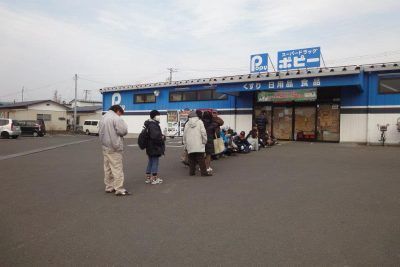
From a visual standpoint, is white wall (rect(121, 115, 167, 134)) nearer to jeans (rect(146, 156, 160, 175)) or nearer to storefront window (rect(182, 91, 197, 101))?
storefront window (rect(182, 91, 197, 101))

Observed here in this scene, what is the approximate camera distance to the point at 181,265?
10.8 ft

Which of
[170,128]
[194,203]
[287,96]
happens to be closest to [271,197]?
[194,203]

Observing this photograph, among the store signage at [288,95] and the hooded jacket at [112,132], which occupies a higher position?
the store signage at [288,95]

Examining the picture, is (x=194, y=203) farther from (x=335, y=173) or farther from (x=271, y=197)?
(x=335, y=173)

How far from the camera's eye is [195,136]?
8.43m

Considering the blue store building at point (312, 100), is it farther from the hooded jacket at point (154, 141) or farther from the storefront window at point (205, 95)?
the hooded jacket at point (154, 141)

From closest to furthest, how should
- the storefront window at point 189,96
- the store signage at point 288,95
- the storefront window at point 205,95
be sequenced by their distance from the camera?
the store signage at point 288,95
the storefront window at point 205,95
the storefront window at point 189,96

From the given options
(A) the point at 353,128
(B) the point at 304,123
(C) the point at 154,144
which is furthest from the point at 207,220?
(B) the point at 304,123

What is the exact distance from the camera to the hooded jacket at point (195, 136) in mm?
8359

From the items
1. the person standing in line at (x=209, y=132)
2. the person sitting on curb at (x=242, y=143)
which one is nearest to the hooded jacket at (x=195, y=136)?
the person standing in line at (x=209, y=132)

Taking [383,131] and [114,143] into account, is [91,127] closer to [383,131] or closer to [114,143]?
[383,131]

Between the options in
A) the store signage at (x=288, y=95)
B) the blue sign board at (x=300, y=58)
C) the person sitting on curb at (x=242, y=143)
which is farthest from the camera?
the blue sign board at (x=300, y=58)

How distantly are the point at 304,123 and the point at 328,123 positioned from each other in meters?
1.38

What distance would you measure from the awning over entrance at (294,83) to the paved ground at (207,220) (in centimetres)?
901
